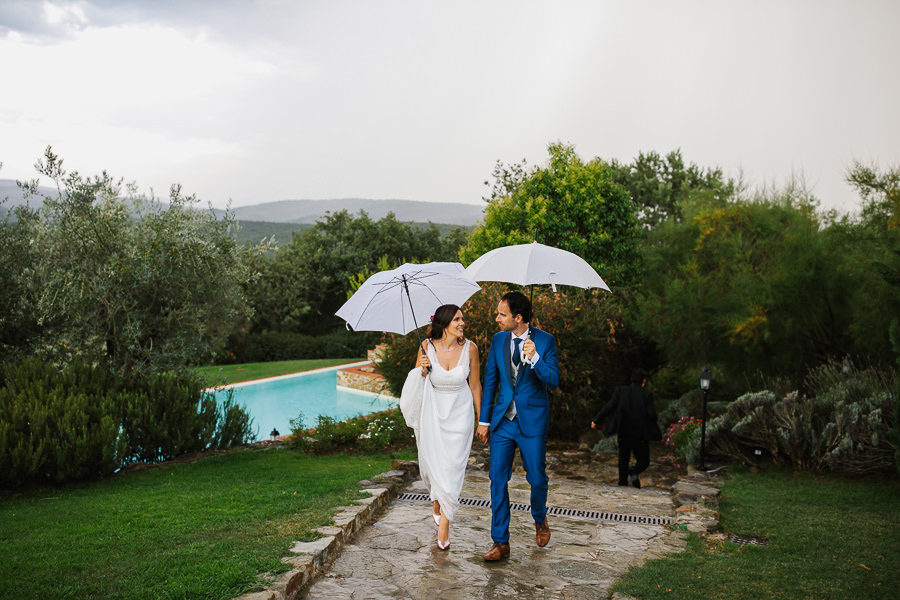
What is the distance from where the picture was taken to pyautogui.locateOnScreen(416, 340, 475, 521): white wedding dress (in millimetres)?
4973

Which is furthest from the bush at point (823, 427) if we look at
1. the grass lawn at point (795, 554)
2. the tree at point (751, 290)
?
the tree at point (751, 290)

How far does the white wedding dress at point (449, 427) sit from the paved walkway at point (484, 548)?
516 mm

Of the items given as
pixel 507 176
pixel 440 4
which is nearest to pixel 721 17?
pixel 440 4

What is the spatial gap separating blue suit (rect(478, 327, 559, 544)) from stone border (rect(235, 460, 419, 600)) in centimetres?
116

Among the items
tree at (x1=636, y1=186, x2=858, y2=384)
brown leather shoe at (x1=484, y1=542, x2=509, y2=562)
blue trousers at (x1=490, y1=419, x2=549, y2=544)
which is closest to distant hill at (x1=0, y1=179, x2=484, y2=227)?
tree at (x1=636, y1=186, x2=858, y2=384)

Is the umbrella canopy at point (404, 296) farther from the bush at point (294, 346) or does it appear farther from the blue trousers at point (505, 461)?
the bush at point (294, 346)

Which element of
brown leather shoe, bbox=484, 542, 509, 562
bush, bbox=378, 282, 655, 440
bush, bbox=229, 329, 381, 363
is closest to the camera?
brown leather shoe, bbox=484, 542, 509, 562

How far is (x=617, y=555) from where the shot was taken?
5.09m

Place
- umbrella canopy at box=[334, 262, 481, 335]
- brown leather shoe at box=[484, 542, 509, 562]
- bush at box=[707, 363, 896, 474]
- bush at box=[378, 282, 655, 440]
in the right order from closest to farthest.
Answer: brown leather shoe at box=[484, 542, 509, 562] < umbrella canopy at box=[334, 262, 481, 335] < bush at box=[707, 363, 896, 474] < bush at box=[378, 282, 655, 440]

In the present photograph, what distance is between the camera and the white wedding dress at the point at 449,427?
4973 millimetres

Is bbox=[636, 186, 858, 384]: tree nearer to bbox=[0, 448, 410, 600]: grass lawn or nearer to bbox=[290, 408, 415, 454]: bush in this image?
bbox=[290, 408, 415, 454]: bush

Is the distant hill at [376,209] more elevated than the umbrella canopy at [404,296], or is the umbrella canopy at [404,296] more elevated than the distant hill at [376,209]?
the distant hill at [376,209]

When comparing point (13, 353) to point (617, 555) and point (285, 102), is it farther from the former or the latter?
point (285, 102)

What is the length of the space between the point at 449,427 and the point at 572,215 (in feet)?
53.0
